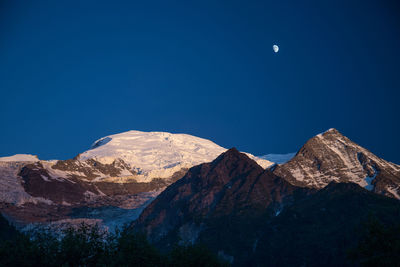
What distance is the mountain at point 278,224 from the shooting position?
12548cm

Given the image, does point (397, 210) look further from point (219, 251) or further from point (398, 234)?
point (398, 234)

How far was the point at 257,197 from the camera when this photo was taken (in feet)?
648

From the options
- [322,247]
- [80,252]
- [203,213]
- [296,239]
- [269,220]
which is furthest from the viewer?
[203,213]

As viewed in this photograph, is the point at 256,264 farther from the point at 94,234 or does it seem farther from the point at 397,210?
the point at 94,234

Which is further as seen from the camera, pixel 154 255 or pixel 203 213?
pixel 203 213

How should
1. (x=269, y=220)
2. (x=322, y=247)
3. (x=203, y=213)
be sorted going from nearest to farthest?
(x=322, y=247) < (x=269, y=220) < (x=203, y=213)

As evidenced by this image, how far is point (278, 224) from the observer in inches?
6427

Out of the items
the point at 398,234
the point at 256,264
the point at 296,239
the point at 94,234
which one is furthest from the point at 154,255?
the point at 296,239

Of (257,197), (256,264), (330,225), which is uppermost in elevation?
(257,197)

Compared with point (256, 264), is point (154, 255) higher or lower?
higher

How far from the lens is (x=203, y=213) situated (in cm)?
18638

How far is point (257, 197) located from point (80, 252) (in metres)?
152

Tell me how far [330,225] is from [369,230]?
96.0 metres

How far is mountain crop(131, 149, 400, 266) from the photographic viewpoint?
12548 cm
